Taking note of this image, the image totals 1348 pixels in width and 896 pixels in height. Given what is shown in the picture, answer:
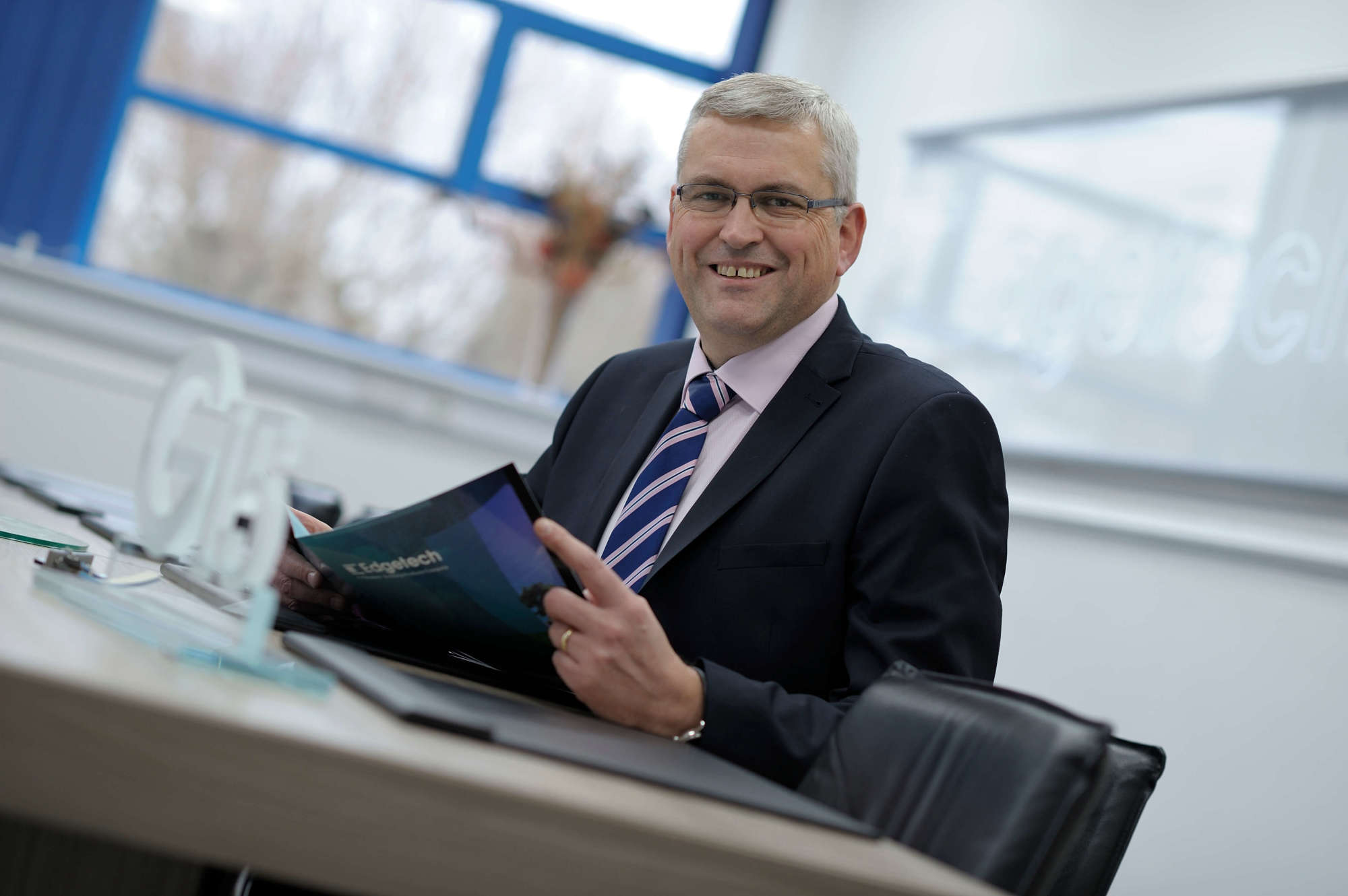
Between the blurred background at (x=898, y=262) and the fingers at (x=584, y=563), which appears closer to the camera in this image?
the fingers at (x=584, y=563)

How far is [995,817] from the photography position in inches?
36.7

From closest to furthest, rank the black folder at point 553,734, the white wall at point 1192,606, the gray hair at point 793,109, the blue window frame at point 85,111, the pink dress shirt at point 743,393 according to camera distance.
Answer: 1. the black folder at point 553,734
2. the pink dress shirt at point 743,393
3. the gray hair at point 793,109
4. the white wall at point 1192,606
5. the blue window frame at point 85,111

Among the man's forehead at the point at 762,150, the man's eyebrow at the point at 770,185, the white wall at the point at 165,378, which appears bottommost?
the white wall at the point at 165,378

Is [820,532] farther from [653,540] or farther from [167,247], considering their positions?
[167,247]

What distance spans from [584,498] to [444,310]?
2967mm

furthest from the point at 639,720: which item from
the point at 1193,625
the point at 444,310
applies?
the point at 444,310

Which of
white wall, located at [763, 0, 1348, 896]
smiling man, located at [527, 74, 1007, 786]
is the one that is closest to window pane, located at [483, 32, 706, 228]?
white wall, located at [763, 0, 1348, 896]

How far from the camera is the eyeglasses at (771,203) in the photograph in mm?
1728

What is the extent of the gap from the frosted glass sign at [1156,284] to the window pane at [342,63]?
1785 mm

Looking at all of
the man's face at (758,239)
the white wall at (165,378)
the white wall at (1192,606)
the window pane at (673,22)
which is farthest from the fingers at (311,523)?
the window pane at (673,22)

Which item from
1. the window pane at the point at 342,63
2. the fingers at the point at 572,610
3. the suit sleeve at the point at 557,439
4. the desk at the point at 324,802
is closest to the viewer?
the desk at the point at 324,802

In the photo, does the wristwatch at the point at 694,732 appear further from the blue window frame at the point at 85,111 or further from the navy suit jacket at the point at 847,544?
the blue window frame at the point at 85,111

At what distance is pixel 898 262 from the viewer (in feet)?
13.1

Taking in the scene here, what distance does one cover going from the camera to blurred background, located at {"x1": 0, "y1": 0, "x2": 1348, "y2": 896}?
247cm
